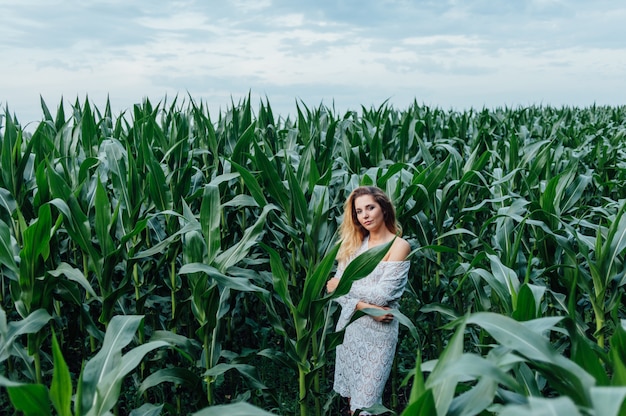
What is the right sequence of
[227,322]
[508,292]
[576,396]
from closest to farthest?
[576,396], [508,292], [227,322]

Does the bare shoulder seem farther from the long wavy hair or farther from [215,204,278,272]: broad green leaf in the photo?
[215,204,278,272]: broad green leaf

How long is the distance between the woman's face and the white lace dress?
8.5 inches

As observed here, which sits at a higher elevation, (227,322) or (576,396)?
(576,396)

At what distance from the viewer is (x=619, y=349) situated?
1729mm

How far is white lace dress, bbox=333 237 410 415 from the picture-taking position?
3132mm

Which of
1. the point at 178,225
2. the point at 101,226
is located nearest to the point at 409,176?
the point at 178,225

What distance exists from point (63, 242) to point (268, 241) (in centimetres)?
131

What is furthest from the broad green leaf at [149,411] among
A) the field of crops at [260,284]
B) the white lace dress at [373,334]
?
the white lace dress at [373,334]

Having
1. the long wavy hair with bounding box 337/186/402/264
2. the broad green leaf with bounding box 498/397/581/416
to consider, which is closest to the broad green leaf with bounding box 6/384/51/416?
the broad green leaf with bounding box 498/397/581/416

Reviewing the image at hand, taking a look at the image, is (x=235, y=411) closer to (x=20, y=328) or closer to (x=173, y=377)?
(x=173, y=377)

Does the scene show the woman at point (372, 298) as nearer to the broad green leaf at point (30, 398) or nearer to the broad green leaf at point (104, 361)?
the broad green leaf at point (104, 361)

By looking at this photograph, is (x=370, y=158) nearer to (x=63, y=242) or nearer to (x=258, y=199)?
(x=258, y=199)

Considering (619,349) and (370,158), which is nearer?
(619,349)

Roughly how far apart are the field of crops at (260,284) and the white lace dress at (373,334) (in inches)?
6.7
